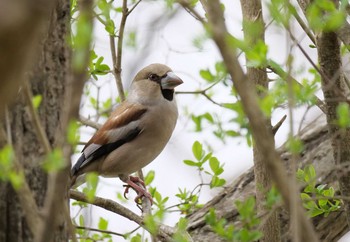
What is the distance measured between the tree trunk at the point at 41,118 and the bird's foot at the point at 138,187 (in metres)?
1.89

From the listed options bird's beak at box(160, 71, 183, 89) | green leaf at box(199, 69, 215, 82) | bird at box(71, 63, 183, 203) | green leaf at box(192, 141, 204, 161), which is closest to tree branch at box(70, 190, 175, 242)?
green leaf at box(192, 141, 204, 161)

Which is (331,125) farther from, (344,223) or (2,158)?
(2,158)

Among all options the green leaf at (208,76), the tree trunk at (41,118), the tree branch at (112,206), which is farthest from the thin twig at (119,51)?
the tree trunk at (41,118)

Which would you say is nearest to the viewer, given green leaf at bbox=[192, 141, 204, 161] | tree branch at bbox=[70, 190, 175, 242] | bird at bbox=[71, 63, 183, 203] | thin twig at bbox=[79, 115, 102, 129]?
tree branch at bbox=[70, 190, 175, 242]

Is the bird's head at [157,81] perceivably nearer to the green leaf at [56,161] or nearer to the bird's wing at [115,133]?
the bird's wing at [115,133]

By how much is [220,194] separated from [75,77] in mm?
3036

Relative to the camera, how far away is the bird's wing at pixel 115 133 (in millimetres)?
5758

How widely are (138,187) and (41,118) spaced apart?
228cm

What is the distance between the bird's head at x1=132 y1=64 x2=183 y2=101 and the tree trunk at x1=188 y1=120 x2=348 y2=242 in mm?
1155

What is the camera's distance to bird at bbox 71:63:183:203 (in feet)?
18.7

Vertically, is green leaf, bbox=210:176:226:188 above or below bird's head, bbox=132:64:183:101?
below

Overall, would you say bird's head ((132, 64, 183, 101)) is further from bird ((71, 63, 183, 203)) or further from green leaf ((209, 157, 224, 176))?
green leaf ((209, 157, 224, 176))

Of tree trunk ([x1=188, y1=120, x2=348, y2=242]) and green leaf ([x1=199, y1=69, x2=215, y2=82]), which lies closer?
green leaf ([x1=199, y1=69, x2=215, y2=82])

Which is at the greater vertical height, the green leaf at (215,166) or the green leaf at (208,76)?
the green leaf at (208,76)
